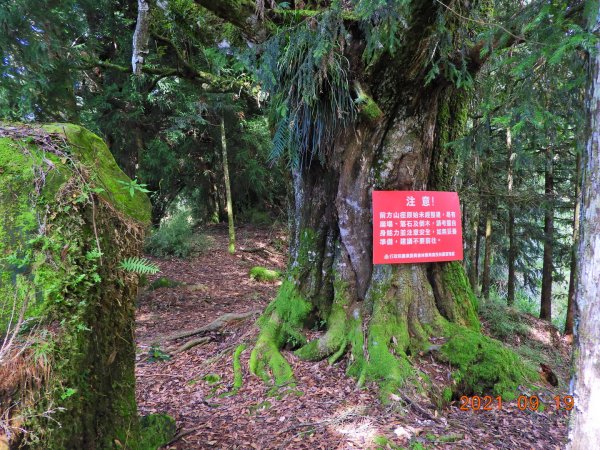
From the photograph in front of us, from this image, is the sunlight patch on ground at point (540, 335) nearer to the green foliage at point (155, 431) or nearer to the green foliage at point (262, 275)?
the green foliage at point (262, 275)

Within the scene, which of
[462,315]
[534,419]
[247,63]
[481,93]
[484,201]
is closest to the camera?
[534,419]

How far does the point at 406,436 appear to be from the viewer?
10.3 feet

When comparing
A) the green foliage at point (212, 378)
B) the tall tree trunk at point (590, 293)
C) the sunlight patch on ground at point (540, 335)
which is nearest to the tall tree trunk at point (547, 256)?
the sunlight patch on ground at point (540, 335)

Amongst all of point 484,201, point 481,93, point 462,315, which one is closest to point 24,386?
point 462,315

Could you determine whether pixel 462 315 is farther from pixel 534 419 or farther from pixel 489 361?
pixel 534 419

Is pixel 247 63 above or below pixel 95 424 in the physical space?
above

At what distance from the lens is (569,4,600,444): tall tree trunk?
2.33 meters

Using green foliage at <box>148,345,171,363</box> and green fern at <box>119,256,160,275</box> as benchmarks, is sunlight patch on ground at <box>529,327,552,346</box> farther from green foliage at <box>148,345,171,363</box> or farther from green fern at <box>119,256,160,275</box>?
green fern at <box>119,256,160,275</box>

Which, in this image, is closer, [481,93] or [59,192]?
[59,192]

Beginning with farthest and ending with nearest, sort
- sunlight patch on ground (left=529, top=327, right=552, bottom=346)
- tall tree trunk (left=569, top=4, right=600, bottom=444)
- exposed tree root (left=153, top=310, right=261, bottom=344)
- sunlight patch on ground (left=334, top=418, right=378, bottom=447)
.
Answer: sunlight patch on ground (left=529, top=327, right=552, bottom=346) → exposed tree root (left=153, top=310, right=261, bottom=344) → sunlight patch on ground (left=334, top=418, right=378, bottom=447) → tall tree trunk (left=569, top=4, right=600, bottom=444)

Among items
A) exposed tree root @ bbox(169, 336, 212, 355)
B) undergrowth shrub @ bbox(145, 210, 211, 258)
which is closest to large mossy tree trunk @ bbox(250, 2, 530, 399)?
exposed tree root @ bbox(169, 336, 212, 355)

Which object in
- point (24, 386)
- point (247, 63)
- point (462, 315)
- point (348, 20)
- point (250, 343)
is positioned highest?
point (348, 20)

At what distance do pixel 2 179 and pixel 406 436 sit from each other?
136 inches
